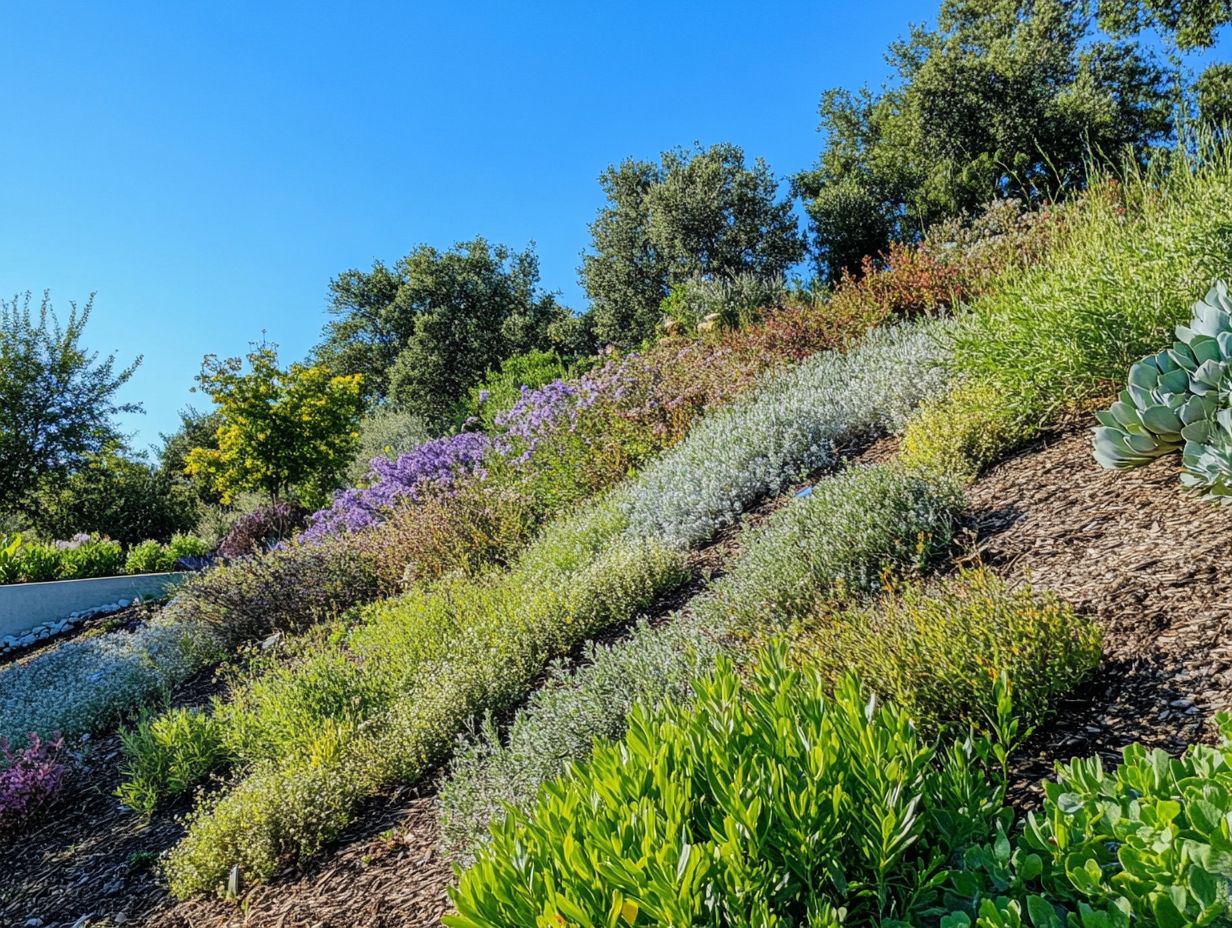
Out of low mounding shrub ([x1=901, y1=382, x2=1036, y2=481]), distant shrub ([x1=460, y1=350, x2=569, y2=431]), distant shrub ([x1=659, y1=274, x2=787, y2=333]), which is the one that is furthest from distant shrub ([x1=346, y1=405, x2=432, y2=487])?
low mounding shrub ([x1=901, y1=382, x2=1036, y2=481])

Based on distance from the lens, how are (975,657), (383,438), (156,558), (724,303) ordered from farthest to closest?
(383,438), (156,558), (724,303), (975,657)

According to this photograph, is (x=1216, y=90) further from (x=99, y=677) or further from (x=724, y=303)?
(x=99, y=677)

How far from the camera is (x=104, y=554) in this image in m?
15.3

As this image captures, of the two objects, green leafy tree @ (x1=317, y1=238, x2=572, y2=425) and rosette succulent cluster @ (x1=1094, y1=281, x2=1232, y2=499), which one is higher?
green leafy tree @ (x1=317, y1=238, x2=572, y2=425)

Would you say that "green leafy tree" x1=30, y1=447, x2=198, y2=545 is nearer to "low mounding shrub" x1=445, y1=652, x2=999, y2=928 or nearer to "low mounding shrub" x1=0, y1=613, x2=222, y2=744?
"low mounding shrub" x1=0, y1=613, x2=222, y2=744

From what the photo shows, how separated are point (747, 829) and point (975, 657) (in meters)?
1.18

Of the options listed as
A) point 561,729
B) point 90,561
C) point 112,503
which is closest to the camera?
point 561,729

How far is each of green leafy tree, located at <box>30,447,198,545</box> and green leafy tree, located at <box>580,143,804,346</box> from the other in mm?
16396

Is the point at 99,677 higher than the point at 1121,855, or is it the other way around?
the point at 99,677

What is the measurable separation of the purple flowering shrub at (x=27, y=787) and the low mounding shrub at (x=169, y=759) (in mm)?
505

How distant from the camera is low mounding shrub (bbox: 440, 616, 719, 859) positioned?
2.78 m

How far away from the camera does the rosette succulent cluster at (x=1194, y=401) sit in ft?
9.62

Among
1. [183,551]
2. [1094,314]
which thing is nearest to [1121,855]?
[1094,314]

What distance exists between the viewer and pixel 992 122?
22703 mm
